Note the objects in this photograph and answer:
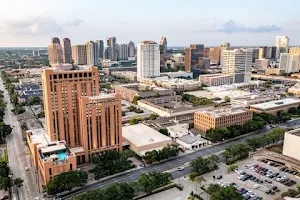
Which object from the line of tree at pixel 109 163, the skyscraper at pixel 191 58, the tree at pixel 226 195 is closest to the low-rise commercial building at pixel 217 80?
the skyscraper at pixel 191 58

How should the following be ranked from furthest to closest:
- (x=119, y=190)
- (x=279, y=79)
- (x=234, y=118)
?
(x=279, y=79) < (x=234, y=118) < (x=119, y=190)

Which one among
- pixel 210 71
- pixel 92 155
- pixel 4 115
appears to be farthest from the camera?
pixel 210 71

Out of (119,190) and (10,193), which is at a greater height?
(119,190)

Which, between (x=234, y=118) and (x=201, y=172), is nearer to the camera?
(x=201, y=172)

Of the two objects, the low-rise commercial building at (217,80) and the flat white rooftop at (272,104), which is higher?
the low-rise commercial building at (217,80)

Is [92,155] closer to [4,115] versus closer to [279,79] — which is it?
[4,115]

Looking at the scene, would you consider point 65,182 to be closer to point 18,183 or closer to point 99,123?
point 18,183

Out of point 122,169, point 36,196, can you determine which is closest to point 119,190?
point 122,169

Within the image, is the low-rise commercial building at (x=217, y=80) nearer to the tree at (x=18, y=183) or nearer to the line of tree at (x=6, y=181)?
the line of tree at (x=6, y=181)
